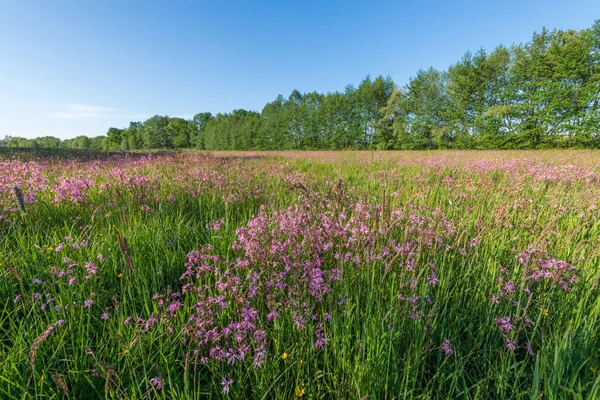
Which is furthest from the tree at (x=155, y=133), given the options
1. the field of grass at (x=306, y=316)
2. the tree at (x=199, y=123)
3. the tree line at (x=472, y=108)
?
the field of grass at (x=306, y=316)

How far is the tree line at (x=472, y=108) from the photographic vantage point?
30859 millimetres

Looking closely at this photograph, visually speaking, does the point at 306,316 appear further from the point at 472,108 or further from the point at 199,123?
the point at 199,123

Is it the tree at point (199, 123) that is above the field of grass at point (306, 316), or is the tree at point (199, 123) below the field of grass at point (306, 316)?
above

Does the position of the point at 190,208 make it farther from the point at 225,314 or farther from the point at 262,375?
the point at 262,375

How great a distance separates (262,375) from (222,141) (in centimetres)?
7988

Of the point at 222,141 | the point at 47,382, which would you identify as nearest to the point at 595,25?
the point at 47,382

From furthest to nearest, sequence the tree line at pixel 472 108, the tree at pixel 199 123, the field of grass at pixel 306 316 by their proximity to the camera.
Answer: the tree at pixel 199 123, the tree line at pixel 472 108, the field of grass at pixel 306 316

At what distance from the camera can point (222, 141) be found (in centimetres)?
7531

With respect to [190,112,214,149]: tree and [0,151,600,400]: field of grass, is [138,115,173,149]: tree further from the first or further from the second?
[0,151,600,400]: field of grass

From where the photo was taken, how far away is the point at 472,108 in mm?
39781

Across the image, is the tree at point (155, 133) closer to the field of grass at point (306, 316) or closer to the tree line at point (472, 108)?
the tree line at point (472, 108)

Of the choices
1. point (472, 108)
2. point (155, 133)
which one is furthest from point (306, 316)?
point (155, 133)

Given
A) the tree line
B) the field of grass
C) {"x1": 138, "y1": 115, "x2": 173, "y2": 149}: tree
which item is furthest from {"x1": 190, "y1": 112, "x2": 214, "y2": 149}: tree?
the field of grass

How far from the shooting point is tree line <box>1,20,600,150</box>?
30.9m
